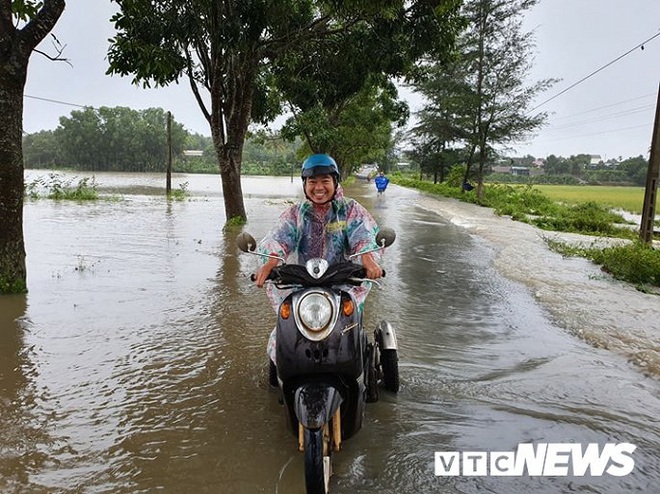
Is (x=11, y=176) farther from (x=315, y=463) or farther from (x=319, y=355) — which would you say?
(x=315, y=463)

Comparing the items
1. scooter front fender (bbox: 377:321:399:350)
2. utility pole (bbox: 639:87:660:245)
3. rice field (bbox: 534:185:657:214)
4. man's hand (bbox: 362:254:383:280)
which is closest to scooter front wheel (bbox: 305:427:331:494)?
man's hand (bbox: 362:254:383:280)

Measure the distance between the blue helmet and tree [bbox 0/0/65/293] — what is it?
4.28m

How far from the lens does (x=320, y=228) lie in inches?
112

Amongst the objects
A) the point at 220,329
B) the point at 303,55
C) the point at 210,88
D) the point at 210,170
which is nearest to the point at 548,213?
the point at 303,55

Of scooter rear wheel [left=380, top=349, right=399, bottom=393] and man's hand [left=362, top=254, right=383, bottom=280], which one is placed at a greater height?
man's hand [left=362, top=254, right=383, bottom=280]

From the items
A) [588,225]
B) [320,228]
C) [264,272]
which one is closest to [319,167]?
[320,228]

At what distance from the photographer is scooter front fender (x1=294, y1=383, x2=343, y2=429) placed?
6.73ft

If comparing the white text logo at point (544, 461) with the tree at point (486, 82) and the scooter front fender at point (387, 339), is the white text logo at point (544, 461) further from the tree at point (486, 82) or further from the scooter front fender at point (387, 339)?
the tree at point (486, 82)

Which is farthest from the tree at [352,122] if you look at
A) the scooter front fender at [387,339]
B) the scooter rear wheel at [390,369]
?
the scooter rear wheel at [390,369]

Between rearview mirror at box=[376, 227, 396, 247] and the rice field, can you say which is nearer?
rearview mirror at box=[376, 227, 396, 247]

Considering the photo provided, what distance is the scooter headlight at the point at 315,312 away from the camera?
212cm

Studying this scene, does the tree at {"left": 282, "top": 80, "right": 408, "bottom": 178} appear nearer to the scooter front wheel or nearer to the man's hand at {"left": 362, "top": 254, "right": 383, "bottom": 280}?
the man's hand at {"left": 362, "top": 254, "right": 383, "bottom": 280}

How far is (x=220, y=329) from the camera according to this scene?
4824 millimetres

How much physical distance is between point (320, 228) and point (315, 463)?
52.3 inches
